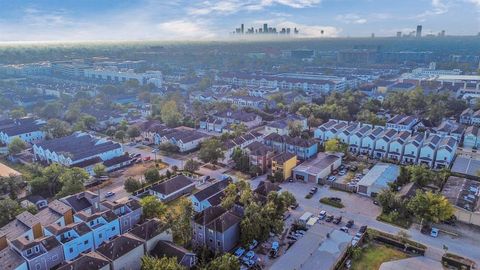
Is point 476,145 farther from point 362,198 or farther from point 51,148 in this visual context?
point 51,148

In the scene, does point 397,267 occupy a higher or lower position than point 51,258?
lower

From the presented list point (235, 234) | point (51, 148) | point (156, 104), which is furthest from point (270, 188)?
point (156, 104)

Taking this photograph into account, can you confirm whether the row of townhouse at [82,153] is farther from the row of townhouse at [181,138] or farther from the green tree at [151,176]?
the green tree at [151,176]

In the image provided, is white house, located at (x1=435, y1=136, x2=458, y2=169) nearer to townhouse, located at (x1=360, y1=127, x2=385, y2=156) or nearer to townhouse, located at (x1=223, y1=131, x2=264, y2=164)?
townhouse, located at (x1=360, y1=127, x2=385, y2=156)

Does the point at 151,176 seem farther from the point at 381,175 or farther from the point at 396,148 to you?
the point at 396,148

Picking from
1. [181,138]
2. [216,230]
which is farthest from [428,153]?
[181,138]

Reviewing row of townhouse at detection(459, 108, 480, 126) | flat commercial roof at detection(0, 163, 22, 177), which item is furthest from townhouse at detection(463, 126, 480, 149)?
flat commercial roof at detection(0, 163, 22, 177)
